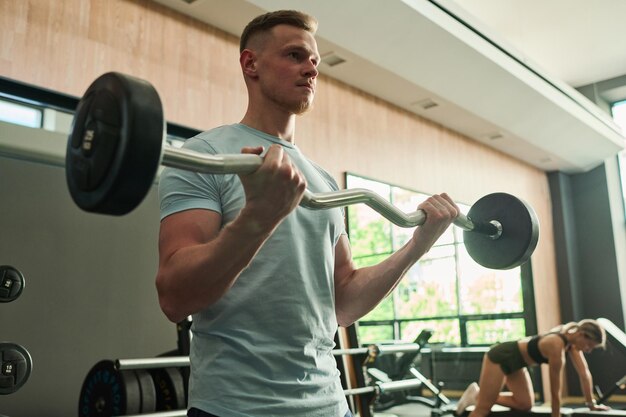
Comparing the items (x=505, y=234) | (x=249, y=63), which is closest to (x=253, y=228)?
(x=249, y=63)

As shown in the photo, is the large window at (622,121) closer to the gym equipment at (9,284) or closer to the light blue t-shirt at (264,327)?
the gym equipment at (9,284)

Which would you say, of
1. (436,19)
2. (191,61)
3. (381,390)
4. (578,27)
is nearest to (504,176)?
(578,27)

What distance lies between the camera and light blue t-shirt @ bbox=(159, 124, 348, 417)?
0.89m

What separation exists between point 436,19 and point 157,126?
351 centimetres

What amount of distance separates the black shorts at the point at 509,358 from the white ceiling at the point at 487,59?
2.01 metres

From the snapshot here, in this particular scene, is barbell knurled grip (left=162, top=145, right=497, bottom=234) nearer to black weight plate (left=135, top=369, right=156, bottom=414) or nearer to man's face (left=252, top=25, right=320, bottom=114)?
man's face (left=252, top=25, right=320, bottom=114)

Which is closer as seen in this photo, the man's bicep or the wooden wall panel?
the man's bicep

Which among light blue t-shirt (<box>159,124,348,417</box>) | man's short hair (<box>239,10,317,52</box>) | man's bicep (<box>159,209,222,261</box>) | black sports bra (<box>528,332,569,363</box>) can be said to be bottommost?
black sports bra (<box>528,332,569,363</box>)

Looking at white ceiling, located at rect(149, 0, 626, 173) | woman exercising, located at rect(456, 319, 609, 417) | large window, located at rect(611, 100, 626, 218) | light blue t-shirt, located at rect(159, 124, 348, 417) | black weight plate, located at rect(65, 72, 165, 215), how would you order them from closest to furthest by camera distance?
black weight plate, located at rect(65, 72, 165, 215)
light blue t-shirt, located at rect(159, 124, 348, 417)
white ceiling, located at rect(149, 0, 626, 173)
woman exercising, located at rect(456, 319, 609, 417)
large window, located at rect(611, 100, 626, 218)

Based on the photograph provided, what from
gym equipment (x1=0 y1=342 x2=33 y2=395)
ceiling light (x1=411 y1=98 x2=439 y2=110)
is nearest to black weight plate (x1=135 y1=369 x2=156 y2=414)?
gym equipment (x1=0 y1=342 x2=33 y2=395)

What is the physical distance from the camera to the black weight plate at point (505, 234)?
4.46 ft

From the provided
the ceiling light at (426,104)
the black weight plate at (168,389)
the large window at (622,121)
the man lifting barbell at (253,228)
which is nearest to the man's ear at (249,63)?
the man lifting barbell at (253,228)

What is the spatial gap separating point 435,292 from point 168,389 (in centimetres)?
309

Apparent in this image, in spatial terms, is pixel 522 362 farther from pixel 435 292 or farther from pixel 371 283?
pixel 371 283
